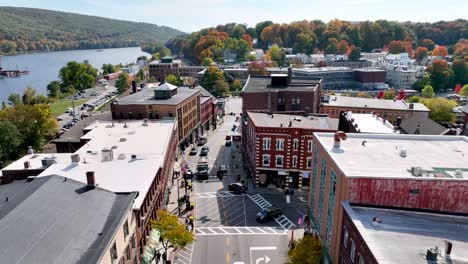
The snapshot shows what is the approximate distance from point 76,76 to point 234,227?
167063 millimetres

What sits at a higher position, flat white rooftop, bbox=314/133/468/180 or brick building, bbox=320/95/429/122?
flat white rooftop, bbox=314/133/468/180

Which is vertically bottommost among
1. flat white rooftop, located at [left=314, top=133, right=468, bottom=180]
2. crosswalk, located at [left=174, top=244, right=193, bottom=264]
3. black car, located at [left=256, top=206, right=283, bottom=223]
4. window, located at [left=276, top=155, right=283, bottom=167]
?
crosswalk, located at [left=174, top=244, right=193, bottom=264]

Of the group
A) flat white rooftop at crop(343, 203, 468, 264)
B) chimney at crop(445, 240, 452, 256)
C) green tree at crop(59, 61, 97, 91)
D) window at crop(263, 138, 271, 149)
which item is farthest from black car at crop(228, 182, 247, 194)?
green tree at crop(59, 61, 97, 91)

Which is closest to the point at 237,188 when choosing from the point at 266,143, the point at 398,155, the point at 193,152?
the point at 266,143

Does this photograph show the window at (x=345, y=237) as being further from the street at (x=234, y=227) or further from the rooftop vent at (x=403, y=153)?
the street at (x=234, y=227)

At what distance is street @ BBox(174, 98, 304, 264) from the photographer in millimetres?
43000

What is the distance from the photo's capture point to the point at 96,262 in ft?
76.0

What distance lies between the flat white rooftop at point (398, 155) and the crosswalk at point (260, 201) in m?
18.5

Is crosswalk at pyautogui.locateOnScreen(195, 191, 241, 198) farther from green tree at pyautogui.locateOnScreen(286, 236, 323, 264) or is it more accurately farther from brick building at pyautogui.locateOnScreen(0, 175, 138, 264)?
green tree at pyautogui.locateOnScreen(286, 236, 323, 264)

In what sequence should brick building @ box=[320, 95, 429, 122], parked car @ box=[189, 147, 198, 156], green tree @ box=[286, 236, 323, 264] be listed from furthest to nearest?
brick building @ box=[320, 95, 429, 122] < parked car @ box=[189, 147, 198, 156] < green tree @ box=[286, 236, 323, 264]

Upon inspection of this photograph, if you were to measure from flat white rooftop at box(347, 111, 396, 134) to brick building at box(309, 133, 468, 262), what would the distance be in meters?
10.2

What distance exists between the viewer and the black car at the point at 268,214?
51.1 m

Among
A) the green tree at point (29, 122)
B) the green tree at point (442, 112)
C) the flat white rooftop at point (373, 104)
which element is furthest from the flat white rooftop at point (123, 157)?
the green tree at point (442, 112)

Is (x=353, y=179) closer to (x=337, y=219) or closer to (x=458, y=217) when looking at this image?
(x=337, y=219)
